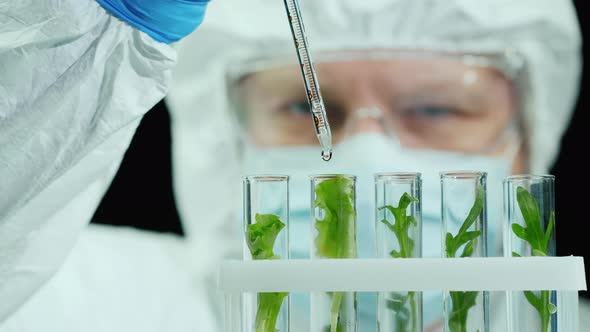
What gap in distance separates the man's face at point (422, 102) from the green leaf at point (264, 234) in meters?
1.08

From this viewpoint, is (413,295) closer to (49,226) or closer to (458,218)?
(458,218)

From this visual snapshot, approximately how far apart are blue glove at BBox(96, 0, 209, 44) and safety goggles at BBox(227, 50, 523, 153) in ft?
3.27

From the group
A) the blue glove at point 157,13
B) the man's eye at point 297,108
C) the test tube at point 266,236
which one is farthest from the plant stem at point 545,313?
the man's eye at point 297,108

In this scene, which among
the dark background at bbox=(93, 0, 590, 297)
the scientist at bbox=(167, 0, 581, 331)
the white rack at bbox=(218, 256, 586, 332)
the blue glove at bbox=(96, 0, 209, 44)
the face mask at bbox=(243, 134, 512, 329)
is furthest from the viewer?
the dark background at bbox=(93, 0, 590, 297)

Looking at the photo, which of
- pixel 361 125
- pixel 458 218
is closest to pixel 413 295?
pixel 458 218

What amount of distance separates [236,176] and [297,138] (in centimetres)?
24

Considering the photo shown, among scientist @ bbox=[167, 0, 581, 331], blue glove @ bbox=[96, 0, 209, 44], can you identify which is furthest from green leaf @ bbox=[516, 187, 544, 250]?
scientist @ bbox=[167, 0, 581, 331]

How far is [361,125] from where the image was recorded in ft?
5.84

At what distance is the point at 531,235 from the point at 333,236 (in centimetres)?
18

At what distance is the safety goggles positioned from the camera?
5.98 feet

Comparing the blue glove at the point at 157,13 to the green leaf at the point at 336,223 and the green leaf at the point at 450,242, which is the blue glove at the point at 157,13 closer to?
the green leaf at the point at 336,223

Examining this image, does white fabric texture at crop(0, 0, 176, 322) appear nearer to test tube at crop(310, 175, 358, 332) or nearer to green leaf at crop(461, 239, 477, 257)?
test tube at crop(310, 175, 358, 332)

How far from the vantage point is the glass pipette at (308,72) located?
73cm

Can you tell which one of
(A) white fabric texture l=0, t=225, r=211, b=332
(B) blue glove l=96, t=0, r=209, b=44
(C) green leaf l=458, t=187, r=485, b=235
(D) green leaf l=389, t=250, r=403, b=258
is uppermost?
(B) blue glove l=96, t=0, r=209, b=44
